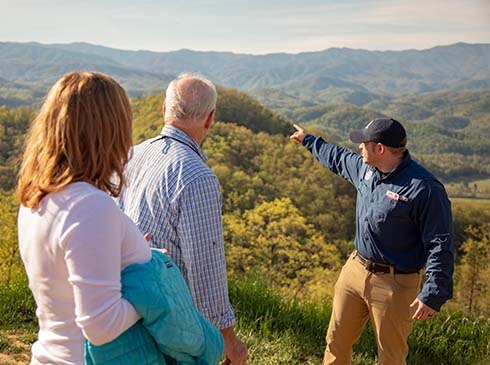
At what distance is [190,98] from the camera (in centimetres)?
202

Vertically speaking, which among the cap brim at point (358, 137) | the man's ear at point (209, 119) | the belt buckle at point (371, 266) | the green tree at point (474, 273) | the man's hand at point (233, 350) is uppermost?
the man's ear at point (209, 119)

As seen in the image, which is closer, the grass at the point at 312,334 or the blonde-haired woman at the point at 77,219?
the blonde-haired woman at the point at 77,219

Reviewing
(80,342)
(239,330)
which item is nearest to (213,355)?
(80,342)

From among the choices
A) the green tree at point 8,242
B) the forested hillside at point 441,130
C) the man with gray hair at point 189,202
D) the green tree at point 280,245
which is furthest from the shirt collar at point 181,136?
the forested hillside at point 441,130

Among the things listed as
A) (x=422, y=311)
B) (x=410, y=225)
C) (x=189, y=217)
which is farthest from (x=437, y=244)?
(x=189, y=217)

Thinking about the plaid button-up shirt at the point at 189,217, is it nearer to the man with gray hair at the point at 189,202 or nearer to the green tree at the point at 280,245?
the man with gray hair at the point at 189,202

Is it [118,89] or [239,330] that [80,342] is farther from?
[239,330]

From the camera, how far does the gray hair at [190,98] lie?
79.5 inches

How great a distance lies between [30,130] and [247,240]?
35.0 metres

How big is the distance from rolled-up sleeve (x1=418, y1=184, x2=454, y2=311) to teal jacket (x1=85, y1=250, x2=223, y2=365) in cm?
154

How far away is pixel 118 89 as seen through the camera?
4.37 feet

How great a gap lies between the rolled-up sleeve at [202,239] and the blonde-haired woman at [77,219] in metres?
0.57

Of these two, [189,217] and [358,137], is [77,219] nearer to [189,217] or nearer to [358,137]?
[189,217]

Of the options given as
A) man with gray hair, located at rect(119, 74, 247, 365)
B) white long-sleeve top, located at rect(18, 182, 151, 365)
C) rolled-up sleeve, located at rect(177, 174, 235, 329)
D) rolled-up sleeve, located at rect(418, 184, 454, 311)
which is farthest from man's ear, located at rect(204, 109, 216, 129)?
rolled-up sleeve, located at rect(418, 184, 454, 311)
